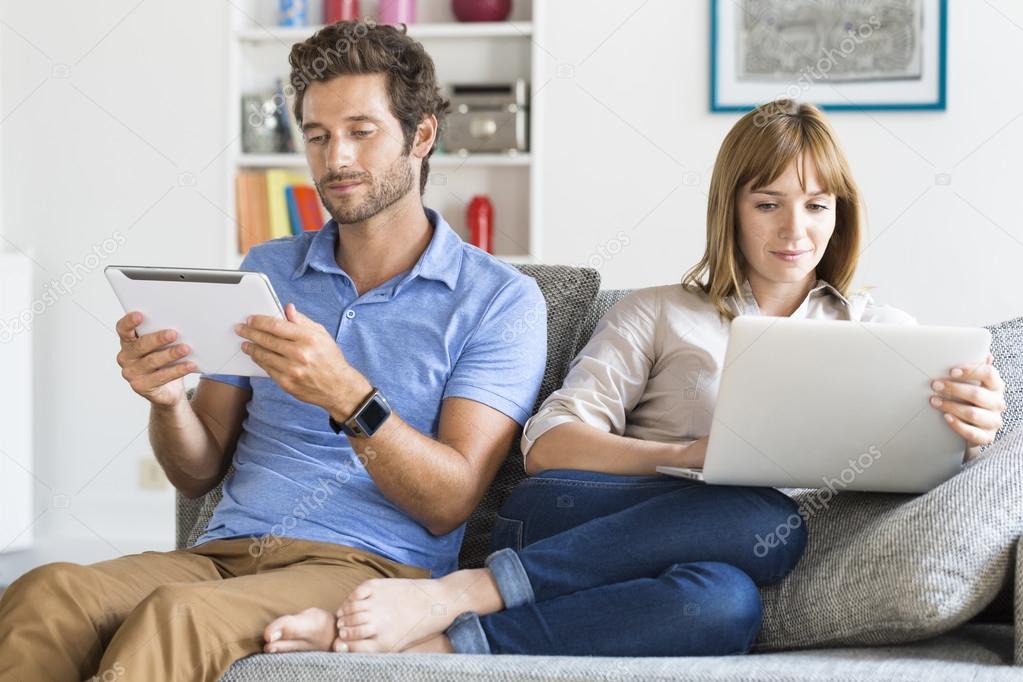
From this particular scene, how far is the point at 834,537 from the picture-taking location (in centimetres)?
151

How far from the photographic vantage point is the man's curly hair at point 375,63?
181 cm

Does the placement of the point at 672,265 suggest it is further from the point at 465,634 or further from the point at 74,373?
the point at 465,634

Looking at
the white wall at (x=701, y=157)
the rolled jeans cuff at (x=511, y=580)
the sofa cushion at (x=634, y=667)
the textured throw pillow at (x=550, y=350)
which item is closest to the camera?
the sofa cushion at (x=634, y=667)

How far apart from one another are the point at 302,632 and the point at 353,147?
778 millimetres

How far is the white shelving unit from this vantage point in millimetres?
3488

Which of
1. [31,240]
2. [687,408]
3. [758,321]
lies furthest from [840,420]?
[31,240]

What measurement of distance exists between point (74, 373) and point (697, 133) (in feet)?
6.69

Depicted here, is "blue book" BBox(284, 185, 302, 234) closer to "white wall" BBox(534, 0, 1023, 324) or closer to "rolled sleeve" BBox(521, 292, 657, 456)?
"white wall" BBox(534, 0, 1023, 324)

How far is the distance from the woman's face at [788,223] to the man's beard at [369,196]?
531mm

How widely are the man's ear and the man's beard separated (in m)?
0.09

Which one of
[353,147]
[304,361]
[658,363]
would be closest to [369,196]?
[353,147]

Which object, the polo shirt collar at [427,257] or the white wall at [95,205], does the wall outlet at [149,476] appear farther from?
the polo shirt collar at [427,257]

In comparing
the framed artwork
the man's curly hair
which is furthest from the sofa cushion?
the framed artwork

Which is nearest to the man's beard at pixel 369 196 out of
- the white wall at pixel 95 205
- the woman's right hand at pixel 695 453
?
the woman's right hand at pixel 695 453
